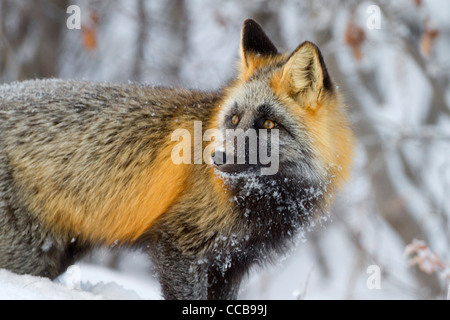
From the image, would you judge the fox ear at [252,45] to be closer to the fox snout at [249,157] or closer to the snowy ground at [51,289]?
the fox snout at [249,157]

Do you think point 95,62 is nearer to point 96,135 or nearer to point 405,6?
point 405,6

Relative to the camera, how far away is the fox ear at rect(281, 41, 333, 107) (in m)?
4.89

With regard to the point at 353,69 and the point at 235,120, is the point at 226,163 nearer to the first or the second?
the point at 235,120

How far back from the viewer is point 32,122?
527 cm

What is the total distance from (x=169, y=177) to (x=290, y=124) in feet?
4.24

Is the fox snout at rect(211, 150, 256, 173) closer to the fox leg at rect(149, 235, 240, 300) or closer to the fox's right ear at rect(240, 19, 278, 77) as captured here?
the fox leg at rect(149, 235, 240, 300)

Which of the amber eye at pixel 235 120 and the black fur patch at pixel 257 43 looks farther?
the black fur patch at pixel 257 43

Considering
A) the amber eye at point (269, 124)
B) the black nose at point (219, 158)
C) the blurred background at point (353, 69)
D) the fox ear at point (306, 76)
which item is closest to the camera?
the black nose at point (219, 158)

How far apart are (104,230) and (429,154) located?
36.4 ft

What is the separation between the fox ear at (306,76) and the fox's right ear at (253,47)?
60 centimetres

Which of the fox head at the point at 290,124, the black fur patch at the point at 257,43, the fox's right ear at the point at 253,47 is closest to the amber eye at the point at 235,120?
the fox head at the point at 290,124

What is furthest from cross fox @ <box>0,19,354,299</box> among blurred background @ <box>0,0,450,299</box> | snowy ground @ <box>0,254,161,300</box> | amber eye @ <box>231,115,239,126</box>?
blurred background @ <box>0,0,450,299</box>

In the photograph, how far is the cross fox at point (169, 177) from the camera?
4.98 meters
